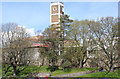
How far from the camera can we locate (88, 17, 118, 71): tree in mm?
2998

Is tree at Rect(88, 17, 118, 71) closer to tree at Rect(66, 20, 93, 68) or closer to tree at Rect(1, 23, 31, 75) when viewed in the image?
tree at Rect(66, 20, 93, 68)

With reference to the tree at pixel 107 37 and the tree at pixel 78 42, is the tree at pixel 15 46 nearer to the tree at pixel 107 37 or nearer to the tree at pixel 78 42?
the tree at pixel 78 42

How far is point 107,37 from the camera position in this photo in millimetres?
3062

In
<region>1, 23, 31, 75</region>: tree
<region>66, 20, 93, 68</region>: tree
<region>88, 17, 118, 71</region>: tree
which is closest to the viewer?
<region>1, 23, 31, 75</region>: tree

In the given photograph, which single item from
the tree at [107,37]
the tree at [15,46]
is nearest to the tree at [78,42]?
the tree at [107,37]

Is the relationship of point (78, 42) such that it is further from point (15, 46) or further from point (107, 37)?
point (15, 46)

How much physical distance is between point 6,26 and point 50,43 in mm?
1681

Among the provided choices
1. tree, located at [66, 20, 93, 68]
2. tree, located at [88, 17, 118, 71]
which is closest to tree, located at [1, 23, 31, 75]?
tree, located at [66, 20, 93, 68]

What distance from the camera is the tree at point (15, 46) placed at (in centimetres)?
276

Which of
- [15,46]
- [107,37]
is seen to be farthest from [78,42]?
[15,46]

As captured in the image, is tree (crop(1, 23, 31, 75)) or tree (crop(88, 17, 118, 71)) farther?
tree (crop(88, 17, 118, 71))

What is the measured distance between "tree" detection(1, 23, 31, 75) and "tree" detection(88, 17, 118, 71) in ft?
5.12

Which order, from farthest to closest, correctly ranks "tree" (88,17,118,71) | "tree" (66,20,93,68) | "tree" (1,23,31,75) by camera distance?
"tree" (66,20,93,68), "tree" (88,17,118,71), "tree" (1,23,31,75)

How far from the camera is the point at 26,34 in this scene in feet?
10.3
